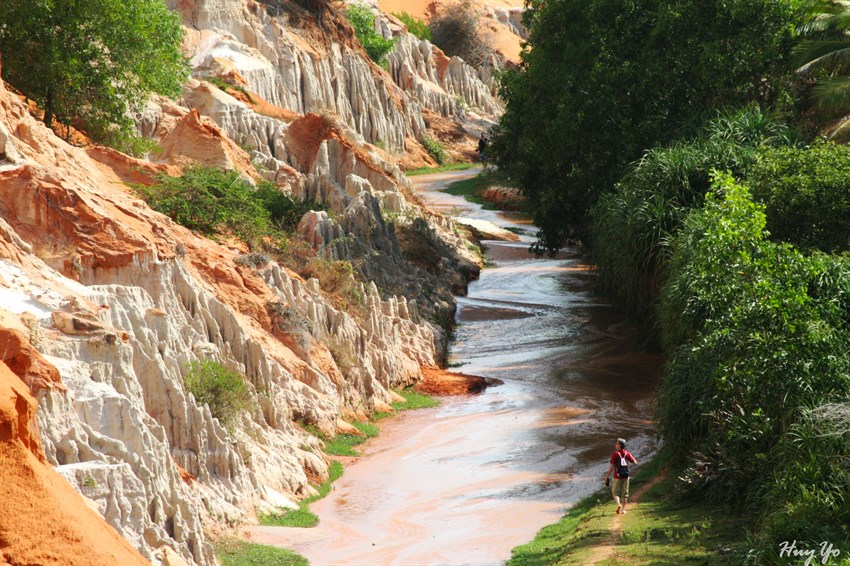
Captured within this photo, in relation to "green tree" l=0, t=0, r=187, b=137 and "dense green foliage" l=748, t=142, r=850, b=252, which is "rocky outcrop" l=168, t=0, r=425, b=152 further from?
"dense green foliage" l=748, t=142, r=850, b=252

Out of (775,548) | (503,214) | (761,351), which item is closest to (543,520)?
(761,351)

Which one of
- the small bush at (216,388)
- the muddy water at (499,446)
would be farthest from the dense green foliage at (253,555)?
the small bush at (216,388)

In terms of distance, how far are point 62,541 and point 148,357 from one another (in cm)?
655

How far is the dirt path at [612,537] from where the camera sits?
589 inches

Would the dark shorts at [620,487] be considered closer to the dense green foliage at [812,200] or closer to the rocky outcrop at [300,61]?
the dense green foliage at [812,200]

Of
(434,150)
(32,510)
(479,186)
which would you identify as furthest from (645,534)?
(434,150)

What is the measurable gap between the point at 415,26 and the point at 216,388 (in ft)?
229

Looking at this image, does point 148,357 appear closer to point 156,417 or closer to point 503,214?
point 156,417

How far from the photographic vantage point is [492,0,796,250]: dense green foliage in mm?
29438

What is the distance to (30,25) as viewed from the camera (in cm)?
2686

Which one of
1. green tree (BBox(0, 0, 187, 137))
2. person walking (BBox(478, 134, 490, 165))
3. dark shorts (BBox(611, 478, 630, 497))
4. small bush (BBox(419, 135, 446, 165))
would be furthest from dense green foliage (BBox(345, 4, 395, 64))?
dark shorts (BBox(611, 478, 630, 497))

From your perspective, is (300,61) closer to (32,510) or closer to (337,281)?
(337,281)

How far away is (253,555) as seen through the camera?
50.1 feet

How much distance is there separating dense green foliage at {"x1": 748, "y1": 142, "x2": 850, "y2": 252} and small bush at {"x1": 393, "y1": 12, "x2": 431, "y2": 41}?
212 ft
